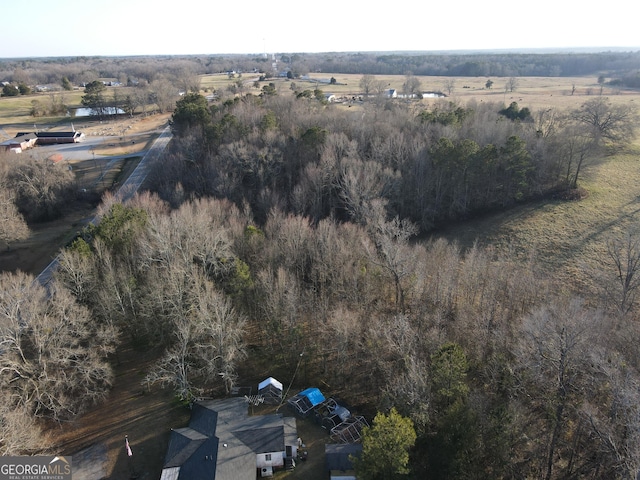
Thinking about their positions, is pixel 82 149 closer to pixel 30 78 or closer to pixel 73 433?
Answer: pixel 73 433

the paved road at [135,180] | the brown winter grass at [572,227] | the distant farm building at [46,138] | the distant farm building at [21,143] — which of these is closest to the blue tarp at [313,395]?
the brown winter grass at [572,227]

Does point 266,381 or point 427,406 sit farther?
point 266,381

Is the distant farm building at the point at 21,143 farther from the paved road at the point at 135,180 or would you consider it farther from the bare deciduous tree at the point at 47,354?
the bare deciduous tree at the point at 47,354

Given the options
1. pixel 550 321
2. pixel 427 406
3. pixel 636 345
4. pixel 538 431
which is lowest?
pixel 538 431

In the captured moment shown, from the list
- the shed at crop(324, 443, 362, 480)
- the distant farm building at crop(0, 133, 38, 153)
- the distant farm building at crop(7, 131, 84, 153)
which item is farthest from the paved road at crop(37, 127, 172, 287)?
the shed at crop(324, 443, 362, 480)

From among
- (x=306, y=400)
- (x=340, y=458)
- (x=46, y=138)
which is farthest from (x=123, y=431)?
(x=46, y=138)

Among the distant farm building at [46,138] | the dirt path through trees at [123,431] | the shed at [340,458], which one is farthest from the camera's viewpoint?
the distant farm building at [46,138]

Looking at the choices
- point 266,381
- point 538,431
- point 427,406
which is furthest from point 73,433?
point 538,431
